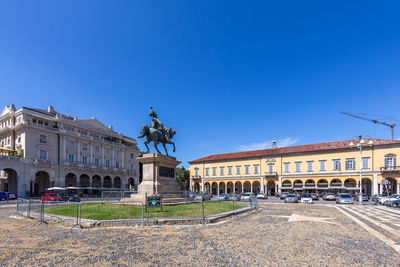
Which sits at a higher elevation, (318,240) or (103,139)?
(103,139)

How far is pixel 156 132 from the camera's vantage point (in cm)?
2005

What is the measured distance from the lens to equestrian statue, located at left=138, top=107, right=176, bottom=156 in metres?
19.8

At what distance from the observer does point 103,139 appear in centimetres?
6156

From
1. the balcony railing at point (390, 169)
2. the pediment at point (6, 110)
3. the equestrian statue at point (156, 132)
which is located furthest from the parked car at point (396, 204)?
the pediment at point (6, 110)

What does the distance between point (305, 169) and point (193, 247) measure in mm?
53076

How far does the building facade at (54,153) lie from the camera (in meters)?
44.6

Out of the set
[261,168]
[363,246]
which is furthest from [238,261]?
[261,168]

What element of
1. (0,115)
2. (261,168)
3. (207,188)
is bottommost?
(207,188)

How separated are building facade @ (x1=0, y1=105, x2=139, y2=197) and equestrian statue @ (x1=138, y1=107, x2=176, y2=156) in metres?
33.7

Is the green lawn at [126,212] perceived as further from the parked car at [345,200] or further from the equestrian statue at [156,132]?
the parked car at [345,200]

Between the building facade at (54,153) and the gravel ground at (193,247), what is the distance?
4162 centimetres

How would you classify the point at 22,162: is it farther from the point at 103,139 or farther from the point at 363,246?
the point at 363,246

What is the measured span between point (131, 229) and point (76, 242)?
7.78ft

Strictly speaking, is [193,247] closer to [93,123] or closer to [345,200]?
[345,200]
